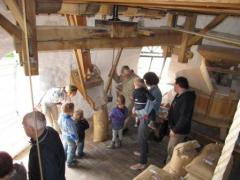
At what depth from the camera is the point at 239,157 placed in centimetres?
546

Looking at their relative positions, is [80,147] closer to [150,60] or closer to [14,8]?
[14,8]

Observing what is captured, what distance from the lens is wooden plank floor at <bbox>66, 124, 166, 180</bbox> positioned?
15.9 ft

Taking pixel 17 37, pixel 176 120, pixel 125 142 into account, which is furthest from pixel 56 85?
pixel 17 37

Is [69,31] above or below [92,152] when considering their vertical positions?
above

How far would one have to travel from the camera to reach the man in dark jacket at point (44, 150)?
8.82 feet

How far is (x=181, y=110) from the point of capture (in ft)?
14.6

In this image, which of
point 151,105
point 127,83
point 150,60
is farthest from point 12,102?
point 150,60

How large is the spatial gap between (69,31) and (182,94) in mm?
2368

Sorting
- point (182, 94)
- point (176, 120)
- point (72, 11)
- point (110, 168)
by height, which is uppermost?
point (72, 11)

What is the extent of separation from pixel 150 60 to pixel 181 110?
16.7ft

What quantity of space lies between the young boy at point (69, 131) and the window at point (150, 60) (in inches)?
193

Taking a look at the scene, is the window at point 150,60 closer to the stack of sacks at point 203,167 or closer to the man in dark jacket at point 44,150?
the stack of sacks at point 203,167

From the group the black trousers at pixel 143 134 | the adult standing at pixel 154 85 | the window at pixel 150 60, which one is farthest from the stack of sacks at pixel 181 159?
the window at pixel 150 60

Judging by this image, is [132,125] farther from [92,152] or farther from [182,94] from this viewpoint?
[182,94]
